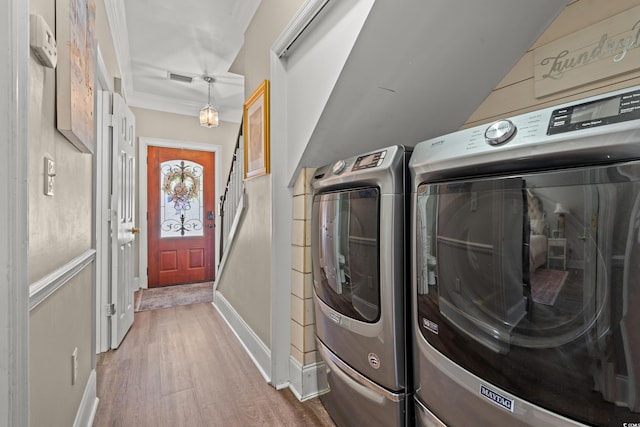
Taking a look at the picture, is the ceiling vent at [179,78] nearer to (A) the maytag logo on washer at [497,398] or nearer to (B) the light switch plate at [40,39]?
(B) the light switch plate at [40,39]

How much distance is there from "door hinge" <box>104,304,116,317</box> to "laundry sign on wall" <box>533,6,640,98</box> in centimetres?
314

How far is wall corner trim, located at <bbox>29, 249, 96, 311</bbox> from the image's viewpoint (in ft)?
2.99

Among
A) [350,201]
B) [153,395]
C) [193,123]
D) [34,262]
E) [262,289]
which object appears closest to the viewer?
[34,262]

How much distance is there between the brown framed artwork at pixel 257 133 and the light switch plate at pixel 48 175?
110 cm

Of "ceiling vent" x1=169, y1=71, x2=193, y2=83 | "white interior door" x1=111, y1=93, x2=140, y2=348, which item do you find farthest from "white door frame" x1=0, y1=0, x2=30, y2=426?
"ceiling vent" x1=169, y1=71, x2=193, y2=83

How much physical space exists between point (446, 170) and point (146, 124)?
15.5 ft

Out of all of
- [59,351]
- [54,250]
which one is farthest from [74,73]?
[59,351]

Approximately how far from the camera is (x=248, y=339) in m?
2.43

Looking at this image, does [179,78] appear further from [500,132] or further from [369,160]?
[500,132]

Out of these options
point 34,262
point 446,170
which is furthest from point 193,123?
point 446,170

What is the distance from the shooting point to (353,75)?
1.40m

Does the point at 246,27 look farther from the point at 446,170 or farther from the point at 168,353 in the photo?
the point at 168,353

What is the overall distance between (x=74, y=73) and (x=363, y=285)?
4.77 feet

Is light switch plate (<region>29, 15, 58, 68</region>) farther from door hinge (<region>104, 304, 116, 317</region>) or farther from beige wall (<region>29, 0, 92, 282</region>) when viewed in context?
door hinge (<region>104, 304, 116, 317</region>)
